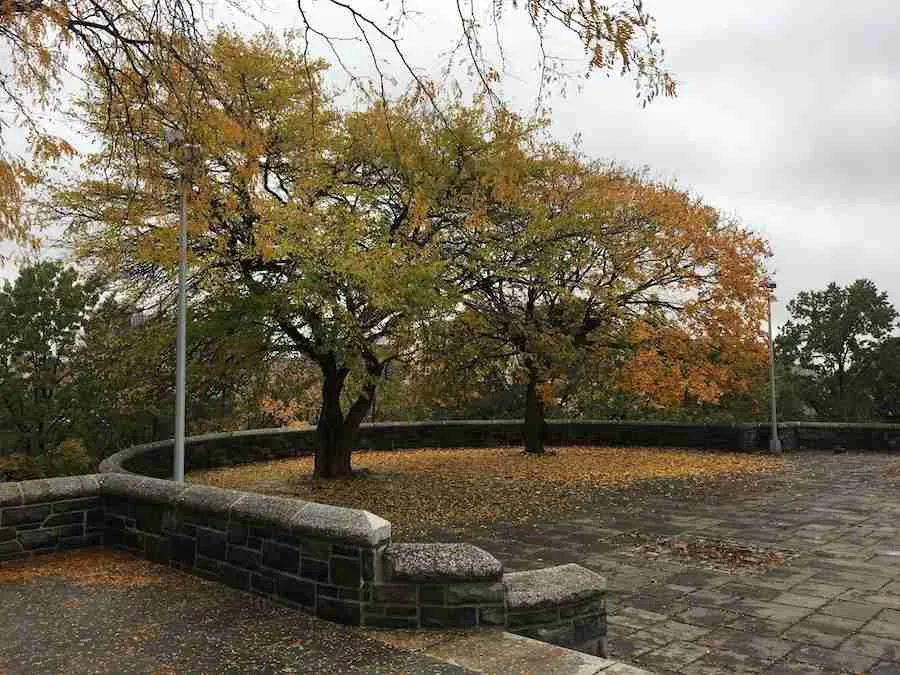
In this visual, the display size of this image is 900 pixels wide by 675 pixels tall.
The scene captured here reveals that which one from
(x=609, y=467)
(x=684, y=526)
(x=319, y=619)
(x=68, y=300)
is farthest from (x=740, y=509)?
(x=68, y=300)

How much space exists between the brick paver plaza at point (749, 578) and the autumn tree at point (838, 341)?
2764cm

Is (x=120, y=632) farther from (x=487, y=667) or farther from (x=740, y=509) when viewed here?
(x=740, y=509)

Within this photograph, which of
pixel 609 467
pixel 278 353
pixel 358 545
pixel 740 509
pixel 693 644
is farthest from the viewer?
pixel 609 467

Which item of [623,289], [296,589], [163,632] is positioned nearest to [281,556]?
[296,589]

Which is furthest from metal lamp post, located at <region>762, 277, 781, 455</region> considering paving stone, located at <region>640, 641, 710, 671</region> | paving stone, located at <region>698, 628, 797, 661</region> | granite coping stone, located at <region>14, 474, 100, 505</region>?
granite coping stone, located at <region>14, 474, 100, 505</region>

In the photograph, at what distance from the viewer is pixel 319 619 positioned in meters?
4.72

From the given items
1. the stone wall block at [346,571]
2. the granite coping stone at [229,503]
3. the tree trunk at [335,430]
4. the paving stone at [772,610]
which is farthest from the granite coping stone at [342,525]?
the tree trunk at [335,430]

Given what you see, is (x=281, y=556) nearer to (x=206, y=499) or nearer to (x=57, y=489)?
(x=206, y=499)

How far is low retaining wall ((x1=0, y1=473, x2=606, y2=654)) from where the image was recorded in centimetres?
448

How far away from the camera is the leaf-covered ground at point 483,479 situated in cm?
1168

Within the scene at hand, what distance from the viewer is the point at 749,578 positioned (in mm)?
7258

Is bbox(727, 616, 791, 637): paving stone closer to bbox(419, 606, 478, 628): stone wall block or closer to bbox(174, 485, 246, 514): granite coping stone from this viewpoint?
bbox(419, 606, 478, 628): stone wall block

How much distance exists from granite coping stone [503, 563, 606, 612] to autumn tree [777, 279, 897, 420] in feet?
121

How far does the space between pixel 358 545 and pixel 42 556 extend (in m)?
3.56
